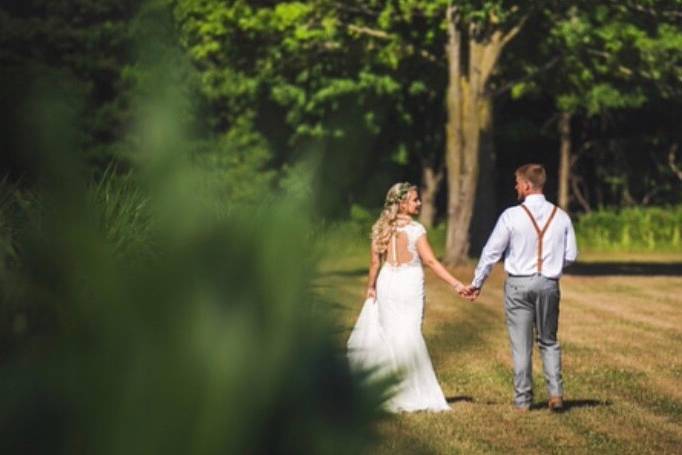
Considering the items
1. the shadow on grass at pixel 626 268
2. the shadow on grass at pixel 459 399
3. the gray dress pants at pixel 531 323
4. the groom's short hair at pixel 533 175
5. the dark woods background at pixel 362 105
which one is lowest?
the shadow on grass at pixel 626 268

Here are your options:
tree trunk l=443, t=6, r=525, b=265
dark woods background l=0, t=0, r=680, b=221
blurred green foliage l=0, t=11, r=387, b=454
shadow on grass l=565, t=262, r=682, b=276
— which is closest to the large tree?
dark woods background l=0, t=0, r=680, b=221

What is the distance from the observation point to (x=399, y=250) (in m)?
14.1

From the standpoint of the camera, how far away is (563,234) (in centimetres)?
1373

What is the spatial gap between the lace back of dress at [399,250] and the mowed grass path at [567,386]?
1024 mm

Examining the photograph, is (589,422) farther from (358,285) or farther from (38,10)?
(38,10)

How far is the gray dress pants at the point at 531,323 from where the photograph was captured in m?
13.7

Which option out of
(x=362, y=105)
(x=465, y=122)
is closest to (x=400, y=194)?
(x=362, y=105)

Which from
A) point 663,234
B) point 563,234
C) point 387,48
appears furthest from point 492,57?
point 563,234

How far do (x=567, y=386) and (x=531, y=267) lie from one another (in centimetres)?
288

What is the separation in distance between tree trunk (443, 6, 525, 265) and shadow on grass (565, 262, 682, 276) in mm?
3115

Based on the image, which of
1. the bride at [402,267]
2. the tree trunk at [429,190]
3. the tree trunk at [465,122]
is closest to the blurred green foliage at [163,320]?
the bride at [402,267]

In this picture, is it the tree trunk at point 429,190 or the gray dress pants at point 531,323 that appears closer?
the gray dress pants at point 531,323

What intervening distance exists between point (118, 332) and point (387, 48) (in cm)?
3702

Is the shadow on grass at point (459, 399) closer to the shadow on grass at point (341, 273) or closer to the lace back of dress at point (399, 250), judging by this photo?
the lace back of dress at point (399, 250)
